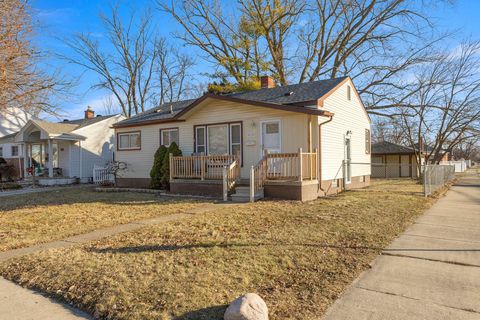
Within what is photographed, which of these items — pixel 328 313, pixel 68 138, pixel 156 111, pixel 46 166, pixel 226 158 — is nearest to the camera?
pixel 328 313

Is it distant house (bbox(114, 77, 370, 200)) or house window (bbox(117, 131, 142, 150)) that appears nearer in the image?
distant house (bbox(114, 77, 370, 200))

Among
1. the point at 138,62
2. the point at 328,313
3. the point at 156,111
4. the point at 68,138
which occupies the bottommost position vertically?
the point at 328,313

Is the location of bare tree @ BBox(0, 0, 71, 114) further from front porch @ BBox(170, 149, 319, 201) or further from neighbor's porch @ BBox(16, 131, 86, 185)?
neighbor's porch @ BBox(16, 131, 86, 185)

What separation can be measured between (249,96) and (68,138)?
1148 centimetres

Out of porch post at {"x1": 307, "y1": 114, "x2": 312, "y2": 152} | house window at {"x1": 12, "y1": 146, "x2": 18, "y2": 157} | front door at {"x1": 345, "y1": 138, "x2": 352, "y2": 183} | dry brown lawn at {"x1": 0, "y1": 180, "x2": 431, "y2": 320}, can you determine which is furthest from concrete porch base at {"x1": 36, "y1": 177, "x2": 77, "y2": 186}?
front door at {"x1": 345, "y1": 138, "x2": 352, "y2": 183}

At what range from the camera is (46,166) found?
21984 mm

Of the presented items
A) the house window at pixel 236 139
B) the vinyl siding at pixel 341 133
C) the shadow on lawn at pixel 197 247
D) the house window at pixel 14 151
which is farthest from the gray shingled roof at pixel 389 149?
the house window at pixel 14 151

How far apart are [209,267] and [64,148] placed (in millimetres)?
19743

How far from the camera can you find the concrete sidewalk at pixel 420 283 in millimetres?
3252

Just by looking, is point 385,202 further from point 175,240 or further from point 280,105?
point 175,240

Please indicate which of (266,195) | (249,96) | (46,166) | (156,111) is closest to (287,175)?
(266,195)

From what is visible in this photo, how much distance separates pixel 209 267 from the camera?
14.3 feet

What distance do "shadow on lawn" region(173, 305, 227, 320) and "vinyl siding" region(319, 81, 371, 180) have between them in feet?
31.7

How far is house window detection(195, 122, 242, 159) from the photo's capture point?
13.3 meters
